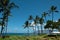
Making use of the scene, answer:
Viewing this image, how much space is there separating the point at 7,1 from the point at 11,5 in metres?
1.82

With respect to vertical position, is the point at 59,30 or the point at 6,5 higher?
the point at 6,5

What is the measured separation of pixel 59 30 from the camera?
9694 centimetres

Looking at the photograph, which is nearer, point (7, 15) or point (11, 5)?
point (11, 5)

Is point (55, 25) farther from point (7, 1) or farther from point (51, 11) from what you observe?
point (7, 1)

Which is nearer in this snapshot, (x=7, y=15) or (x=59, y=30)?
(x=7, y=15)

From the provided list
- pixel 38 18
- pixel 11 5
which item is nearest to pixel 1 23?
pixel 11 5

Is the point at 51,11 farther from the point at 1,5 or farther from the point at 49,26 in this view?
the point at 1,5

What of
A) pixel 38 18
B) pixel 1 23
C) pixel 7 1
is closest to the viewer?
pixel 7 1

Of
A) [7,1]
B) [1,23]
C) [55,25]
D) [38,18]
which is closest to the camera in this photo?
[7,1]

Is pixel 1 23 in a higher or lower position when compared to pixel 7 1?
lower

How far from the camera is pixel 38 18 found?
114188 mm

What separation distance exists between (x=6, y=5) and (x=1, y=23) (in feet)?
21.7

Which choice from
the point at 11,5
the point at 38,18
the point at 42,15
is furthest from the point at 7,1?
the point at 38,18

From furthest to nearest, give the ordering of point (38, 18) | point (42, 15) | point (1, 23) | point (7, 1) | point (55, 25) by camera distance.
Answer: point (38, 18), point (42, 15), point (55, 25), point (1, 23), point (7, 1)
